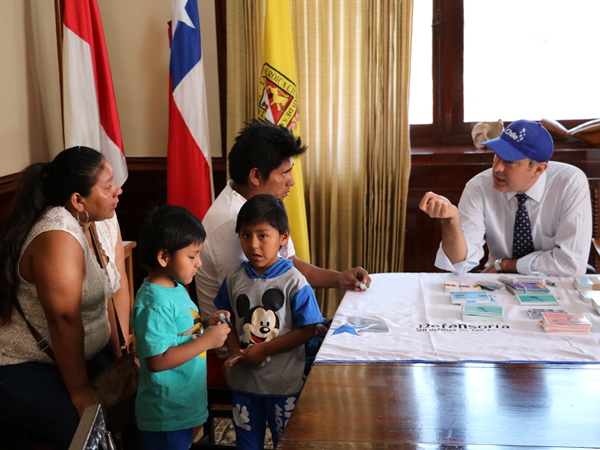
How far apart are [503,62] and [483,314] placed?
2.30m

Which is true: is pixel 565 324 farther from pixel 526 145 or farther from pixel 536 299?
pixel 526 145

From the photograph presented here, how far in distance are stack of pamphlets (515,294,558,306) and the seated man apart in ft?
1.60

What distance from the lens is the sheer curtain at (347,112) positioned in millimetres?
3863

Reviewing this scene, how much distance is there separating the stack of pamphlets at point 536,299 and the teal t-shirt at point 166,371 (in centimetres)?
94

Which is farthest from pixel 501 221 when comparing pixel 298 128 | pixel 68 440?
pixel 68 440

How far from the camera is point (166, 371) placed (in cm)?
203

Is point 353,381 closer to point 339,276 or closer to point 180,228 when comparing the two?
point 180,228

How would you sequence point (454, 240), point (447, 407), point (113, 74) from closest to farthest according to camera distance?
point (447, 407)
point (454, 240)
point (113, 74)

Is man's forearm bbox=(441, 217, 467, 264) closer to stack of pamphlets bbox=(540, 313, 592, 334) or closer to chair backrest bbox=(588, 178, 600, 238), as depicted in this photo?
stack of pamphlets bbox=(540, 313, 592, 334)

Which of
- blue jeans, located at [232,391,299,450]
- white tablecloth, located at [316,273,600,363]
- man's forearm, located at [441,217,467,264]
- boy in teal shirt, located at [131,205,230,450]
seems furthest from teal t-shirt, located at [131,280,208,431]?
man's forearm, located at [441,217,467,264]

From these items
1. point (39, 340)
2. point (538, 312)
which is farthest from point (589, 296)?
point (39, 340)

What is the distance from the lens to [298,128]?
3893 millimetres

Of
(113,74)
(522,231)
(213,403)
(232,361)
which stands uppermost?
(113,74)

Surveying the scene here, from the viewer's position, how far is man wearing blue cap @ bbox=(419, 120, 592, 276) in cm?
270
